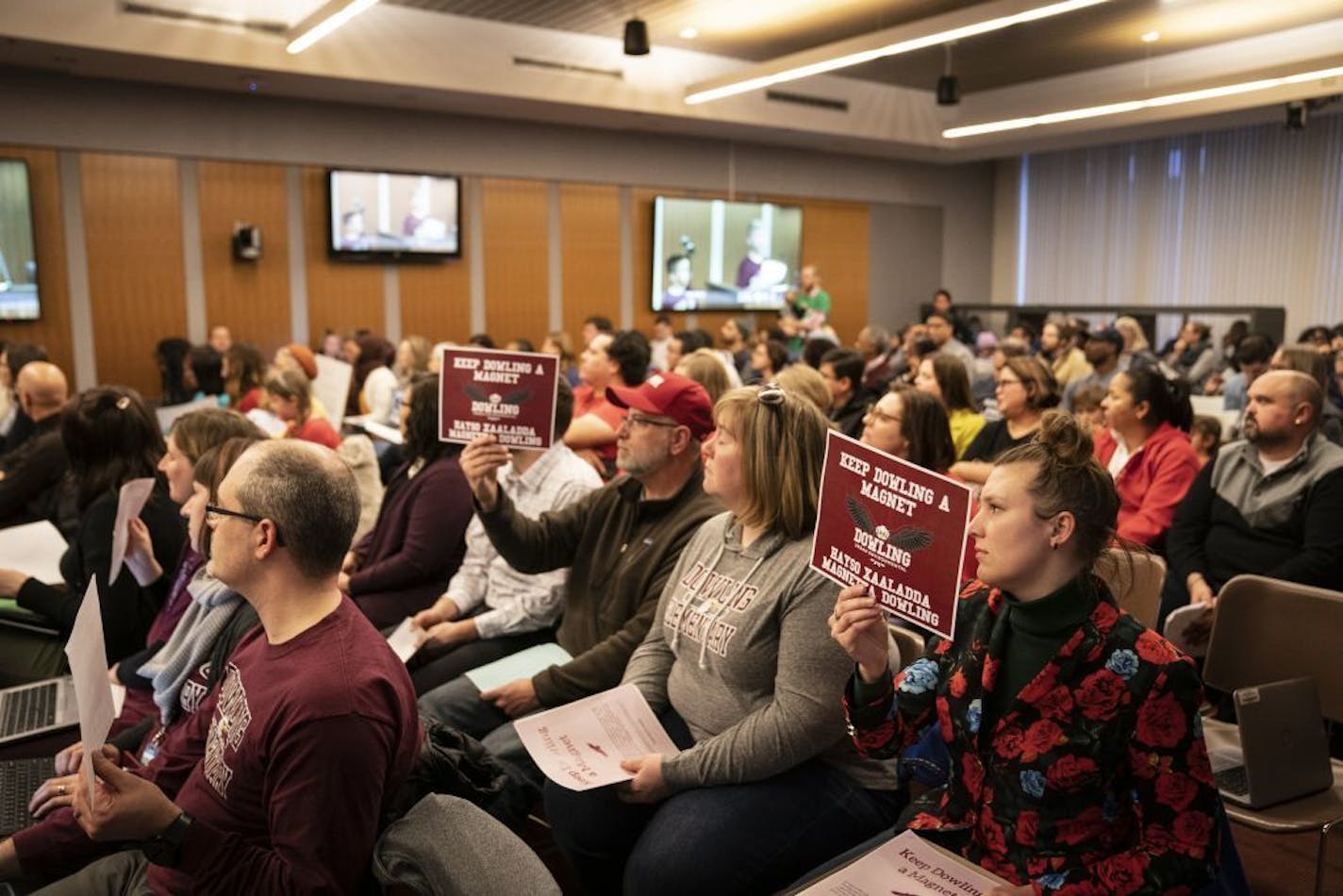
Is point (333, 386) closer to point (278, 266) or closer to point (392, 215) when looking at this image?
point (278, 266)

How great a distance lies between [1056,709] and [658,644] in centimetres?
105

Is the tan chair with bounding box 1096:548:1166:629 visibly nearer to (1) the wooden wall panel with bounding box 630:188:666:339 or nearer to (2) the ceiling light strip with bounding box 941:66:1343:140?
(2) the ceiling light strip with bounding box 941:66:1343:140

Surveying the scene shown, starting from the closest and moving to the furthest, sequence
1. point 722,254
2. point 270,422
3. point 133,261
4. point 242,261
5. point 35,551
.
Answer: point 35,551, point 270,422, point 133,261, point 242,261, point 722,254

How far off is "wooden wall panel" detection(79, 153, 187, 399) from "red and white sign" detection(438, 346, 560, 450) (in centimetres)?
744

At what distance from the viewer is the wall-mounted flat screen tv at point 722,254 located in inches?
479

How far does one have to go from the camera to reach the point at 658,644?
8.09 ft

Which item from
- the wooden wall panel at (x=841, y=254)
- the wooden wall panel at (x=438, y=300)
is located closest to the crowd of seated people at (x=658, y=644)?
the wooden wall panel at (x=438, y=300)

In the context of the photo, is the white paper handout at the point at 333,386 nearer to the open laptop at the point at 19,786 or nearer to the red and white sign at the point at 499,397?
the red and white sign at the point at 499,397

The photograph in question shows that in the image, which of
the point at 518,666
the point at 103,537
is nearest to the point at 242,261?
the point at 103,537

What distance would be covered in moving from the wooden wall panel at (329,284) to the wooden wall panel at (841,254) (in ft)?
18.5

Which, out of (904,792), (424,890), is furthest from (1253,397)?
(424,890)

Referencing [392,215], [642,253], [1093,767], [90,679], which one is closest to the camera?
[90,679]

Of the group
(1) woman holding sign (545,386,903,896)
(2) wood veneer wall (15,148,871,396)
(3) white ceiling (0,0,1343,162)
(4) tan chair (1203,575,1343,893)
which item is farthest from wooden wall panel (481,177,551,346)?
(4) tan chair (1203,575,1343,893)

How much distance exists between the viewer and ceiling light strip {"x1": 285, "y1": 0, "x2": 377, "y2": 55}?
21.8 feet
